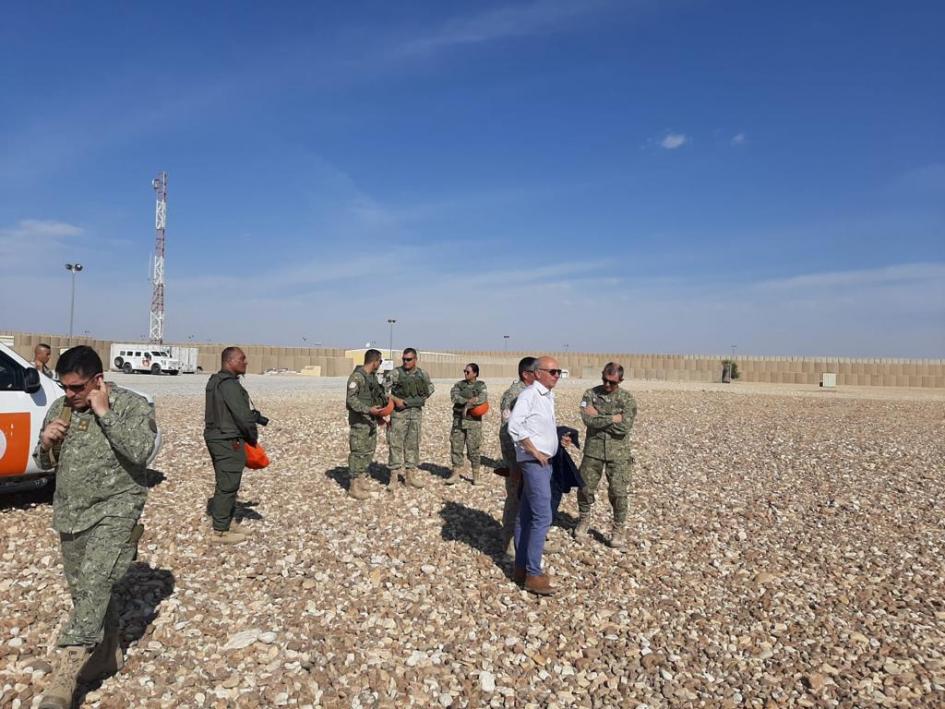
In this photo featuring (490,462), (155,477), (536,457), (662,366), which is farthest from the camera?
(662,366)

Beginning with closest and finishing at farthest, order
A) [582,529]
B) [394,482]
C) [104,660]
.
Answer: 1. [104,660]
2. [582,529]
3. [394,482]

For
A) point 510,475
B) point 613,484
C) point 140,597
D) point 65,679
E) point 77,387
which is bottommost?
point 140,597

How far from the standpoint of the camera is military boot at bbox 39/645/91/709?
3508mm

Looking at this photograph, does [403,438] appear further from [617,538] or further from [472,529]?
[617,538]

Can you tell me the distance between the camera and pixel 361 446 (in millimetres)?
8914

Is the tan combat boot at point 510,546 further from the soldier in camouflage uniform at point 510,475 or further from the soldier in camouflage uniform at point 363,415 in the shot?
the soldier in camouflage uniform at point 363,415

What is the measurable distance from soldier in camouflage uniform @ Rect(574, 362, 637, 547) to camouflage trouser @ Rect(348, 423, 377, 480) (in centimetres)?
311

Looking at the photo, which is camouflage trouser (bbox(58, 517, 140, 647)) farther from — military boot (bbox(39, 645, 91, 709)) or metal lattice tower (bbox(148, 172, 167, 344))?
metal lattice tower (bbox(148, 172, 167, 344))

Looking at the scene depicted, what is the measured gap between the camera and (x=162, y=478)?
9.72 meters

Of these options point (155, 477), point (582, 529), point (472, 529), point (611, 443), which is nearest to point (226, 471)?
point (472, 529)

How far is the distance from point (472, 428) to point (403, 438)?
1306 millimetres

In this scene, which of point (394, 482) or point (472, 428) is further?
point (472, 428)

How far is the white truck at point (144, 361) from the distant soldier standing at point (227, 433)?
152ft

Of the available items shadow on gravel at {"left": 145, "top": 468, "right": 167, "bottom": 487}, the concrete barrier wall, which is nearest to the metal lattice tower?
the concrete barrier wall
